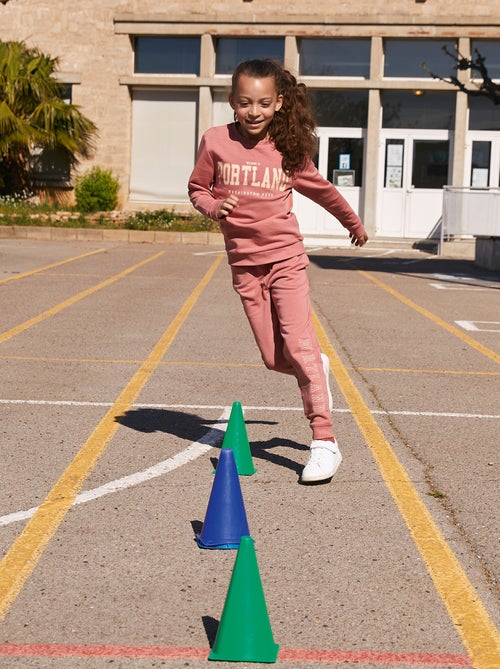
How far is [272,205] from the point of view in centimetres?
556

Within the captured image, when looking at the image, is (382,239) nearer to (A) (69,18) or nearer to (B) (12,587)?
(A) (69,18)

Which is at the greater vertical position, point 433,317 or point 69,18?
point 69,18

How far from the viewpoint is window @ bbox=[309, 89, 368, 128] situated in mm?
32062

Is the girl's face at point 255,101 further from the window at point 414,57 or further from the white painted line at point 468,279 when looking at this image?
the window at point 414,57

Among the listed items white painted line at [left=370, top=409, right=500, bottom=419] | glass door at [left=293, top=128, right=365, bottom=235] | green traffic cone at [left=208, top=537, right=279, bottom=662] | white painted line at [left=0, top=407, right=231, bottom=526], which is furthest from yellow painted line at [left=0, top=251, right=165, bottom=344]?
glass door at [left=293, top=128, right=365, bottom=235]

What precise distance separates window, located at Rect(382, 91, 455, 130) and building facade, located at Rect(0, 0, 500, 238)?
0.13 feet

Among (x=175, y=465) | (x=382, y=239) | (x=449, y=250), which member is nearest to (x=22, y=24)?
(x=382, y=239)

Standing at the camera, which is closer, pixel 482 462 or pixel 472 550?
pixel 472 550

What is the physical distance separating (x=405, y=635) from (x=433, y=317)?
986cm

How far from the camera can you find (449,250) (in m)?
27.5

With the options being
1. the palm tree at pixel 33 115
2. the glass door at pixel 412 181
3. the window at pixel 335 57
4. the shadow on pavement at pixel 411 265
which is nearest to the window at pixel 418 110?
the glass door at pixel 412 181

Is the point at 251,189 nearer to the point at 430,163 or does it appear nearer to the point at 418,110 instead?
the point at 430,163

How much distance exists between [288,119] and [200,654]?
2.81 m

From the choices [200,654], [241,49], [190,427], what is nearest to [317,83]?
[241,49]
